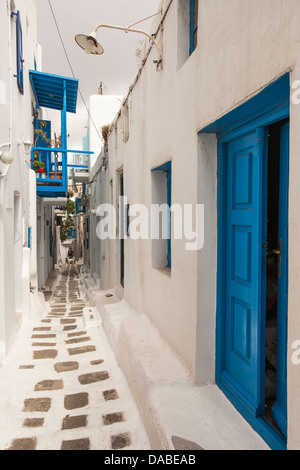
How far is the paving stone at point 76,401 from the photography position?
366 cm

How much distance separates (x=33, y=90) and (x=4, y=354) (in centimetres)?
823

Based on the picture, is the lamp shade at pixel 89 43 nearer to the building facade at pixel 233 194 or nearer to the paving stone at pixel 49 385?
the building facade at pixel 233 194

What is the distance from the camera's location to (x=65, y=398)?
3.83 meters

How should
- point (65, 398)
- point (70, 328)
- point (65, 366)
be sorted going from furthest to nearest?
1. point (70, 328)
2. point (65, 366)
3. point (65, 398)

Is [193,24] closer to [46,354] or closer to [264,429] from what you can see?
[264,429]

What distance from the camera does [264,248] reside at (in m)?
2.42

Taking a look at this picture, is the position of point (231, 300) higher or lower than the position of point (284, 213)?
lower

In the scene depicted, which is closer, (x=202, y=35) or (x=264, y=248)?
(x=264, y=248)

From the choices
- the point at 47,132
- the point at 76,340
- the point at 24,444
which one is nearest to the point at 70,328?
the point at 76,340

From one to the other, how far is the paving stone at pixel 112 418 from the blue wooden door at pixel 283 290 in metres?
1.66

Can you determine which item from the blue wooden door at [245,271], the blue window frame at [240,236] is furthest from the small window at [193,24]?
the blue wooden door at [245,271]

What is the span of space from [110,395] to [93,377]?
1.88ft
